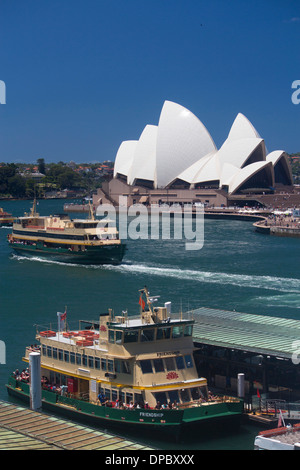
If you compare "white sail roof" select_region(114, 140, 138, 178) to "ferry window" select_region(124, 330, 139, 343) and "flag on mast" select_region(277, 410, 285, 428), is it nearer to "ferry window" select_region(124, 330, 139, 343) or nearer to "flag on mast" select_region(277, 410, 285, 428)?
"ferry window" select_region(124, 330, 139, 343)

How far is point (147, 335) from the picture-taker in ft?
43.5

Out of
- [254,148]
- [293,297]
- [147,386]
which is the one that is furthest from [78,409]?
[254,148]

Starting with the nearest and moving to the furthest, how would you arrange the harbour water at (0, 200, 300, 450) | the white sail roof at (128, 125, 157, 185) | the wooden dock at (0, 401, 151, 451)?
1. the wooden dock at (0, 401, 151, 451)
2. the harbour water at (0, 200, 300, 450)
3. the white sail roof at (128, 125, 157, 185)

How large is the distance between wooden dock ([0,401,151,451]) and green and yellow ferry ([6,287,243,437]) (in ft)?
9.14

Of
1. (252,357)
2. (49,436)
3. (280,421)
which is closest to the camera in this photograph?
(49,436)

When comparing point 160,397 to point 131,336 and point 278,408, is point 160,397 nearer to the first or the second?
point 131,336

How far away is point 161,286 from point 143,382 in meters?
15.1

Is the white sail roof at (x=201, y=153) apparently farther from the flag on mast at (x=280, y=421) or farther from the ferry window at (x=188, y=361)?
the flag on mast at (x=280, y=421)

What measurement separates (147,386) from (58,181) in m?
128

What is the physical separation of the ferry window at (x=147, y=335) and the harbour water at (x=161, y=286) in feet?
6.27

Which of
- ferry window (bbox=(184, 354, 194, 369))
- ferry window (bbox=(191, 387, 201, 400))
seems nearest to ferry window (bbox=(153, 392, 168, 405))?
ferry window (bbox=(191, 387, 201, 400))

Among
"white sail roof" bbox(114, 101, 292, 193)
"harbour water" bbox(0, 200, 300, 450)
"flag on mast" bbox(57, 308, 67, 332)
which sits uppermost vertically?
"white sail roof" bbox(114, 101, 292, 193)

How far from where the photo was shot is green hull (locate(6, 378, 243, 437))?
12508 millimetres

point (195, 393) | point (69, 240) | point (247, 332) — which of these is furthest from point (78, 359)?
point (69, 240)
